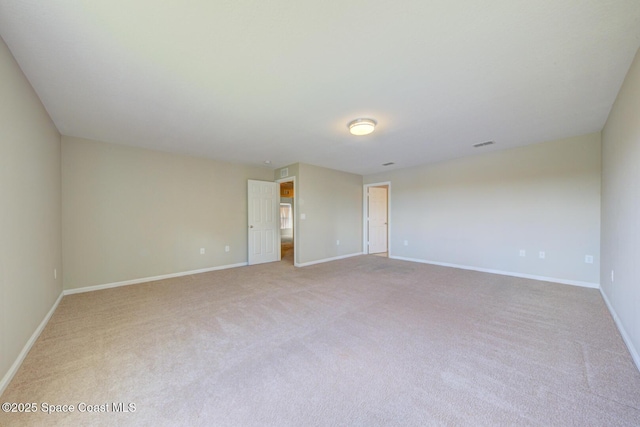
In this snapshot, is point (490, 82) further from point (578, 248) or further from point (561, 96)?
point (578, 248)

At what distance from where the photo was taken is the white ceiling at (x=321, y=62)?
1.46 m

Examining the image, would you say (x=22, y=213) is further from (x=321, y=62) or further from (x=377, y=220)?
(x=377, y=220)

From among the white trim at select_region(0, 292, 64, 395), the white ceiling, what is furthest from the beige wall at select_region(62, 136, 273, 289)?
the white trim at select_region(0, 292, 64, 395)

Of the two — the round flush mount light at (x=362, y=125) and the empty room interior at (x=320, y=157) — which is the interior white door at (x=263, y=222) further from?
the round flush mount light at (x=362, y=125)

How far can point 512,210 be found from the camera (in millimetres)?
4344

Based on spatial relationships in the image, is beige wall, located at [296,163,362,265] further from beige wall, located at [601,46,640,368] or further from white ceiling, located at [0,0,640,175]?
beige wall, located at [601,46,640,368]

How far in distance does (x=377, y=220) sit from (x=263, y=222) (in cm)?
331

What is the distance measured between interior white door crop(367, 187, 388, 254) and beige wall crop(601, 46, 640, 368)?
442 cm

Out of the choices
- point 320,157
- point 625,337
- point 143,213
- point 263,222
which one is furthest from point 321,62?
point 263,222

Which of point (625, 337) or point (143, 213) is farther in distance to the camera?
point (143, 213)

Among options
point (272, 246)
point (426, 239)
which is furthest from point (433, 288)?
point (272, 246)

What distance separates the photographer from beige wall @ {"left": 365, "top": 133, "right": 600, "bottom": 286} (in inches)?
Answer: 145

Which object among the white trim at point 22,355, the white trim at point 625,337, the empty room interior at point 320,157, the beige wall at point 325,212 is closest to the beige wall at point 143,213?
the empty room interior at point 320,157

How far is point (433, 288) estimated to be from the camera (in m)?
3.69
